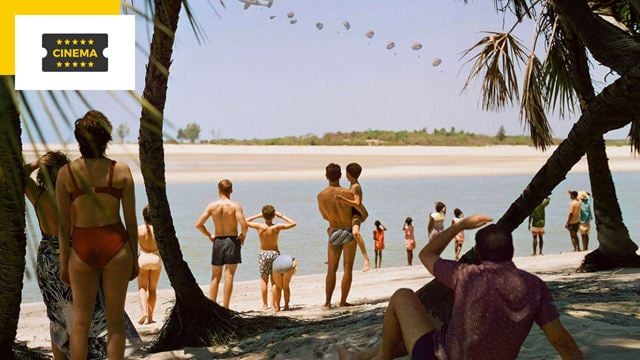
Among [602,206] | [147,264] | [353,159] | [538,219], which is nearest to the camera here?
[147,264]

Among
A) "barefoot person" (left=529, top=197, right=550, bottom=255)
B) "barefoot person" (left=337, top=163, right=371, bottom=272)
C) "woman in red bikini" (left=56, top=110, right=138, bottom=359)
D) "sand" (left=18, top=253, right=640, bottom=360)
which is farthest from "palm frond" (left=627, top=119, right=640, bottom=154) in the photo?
"woman in red bikini" (left=56, top=110, right=138, bottom=359)

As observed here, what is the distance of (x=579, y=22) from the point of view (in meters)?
5.39

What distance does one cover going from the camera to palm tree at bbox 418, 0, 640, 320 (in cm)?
495

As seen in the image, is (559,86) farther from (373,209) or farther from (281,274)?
(373,209)

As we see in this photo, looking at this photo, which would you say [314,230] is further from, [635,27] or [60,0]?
[60,0]

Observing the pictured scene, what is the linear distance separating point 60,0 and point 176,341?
4864mm

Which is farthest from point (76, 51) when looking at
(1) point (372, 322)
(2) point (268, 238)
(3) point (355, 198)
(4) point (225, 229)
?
(2) point (268, 238)

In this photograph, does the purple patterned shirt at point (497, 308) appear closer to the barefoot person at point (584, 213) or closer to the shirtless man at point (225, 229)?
the shirtless man at point (225, 229)

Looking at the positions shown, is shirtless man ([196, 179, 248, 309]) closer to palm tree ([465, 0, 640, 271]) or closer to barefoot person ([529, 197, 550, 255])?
palm tree ([465, 0, 640, 271])

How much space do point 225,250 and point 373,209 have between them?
23.3 metres

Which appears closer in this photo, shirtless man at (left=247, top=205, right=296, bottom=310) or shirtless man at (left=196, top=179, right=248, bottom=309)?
shirtless man at (left=196, top=179, right=248, bottom=309)

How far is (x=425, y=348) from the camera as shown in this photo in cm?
333

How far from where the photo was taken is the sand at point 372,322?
14.1 feet

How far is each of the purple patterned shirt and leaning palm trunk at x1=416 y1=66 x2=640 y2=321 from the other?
207 cm
